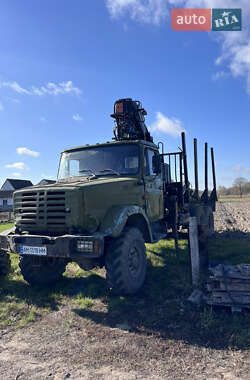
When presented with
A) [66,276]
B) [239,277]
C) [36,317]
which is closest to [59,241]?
[36,317]

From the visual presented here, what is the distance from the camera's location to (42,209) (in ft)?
15.9

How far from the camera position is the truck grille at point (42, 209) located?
4711 millimetres

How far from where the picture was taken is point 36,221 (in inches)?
194

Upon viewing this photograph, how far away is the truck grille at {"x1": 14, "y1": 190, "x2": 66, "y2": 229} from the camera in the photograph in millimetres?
4711

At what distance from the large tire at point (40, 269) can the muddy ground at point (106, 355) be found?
1394 mm

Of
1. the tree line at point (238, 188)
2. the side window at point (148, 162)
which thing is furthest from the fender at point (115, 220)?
the tree line at point (238, 188)

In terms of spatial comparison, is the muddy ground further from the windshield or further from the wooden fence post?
the windshield

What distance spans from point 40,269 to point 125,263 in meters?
2.13

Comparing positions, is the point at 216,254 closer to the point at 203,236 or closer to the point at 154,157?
the point at 203,236

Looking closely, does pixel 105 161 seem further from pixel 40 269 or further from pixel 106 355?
pixel 106 355

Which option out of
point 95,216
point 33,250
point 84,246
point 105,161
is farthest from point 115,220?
point 105,161

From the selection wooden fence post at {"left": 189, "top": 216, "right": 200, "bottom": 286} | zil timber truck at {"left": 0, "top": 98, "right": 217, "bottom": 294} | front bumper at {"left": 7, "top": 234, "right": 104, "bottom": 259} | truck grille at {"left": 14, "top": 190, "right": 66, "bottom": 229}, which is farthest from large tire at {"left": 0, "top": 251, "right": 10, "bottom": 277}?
wooden fence post at {"left": 189, "top": 216, "right": 200, "bottom": 286}

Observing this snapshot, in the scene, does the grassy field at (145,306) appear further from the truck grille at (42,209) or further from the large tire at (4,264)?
the truck grille at (42,209)

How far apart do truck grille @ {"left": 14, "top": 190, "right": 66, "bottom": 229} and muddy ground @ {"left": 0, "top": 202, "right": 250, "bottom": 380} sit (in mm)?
1607
